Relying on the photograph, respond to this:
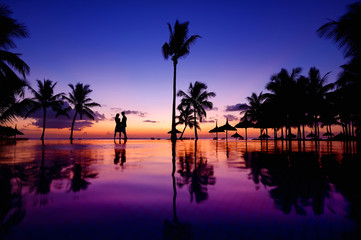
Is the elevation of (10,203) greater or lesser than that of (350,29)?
lesser

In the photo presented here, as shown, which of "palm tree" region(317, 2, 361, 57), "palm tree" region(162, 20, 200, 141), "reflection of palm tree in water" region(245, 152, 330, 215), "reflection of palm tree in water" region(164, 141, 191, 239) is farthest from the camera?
"palm tree" region(162, 20, 200, 141)

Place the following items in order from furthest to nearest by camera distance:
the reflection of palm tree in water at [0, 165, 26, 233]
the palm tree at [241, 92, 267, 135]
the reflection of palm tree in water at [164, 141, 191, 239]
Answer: the palm tree at [241, 92, 267, 135] → the reflection of palm tree in water at [0, 165, 26, 233] → the reflection of palm tree in water at [164, 141, 191, 239]

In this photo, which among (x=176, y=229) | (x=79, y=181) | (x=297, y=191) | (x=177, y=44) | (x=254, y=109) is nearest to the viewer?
(x=176, y=229)

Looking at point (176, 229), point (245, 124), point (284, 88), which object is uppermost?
point (284, 88)

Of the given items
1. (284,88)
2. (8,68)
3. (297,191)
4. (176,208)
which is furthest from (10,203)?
(284,88)

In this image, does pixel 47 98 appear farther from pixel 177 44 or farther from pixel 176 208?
pixel 176 208

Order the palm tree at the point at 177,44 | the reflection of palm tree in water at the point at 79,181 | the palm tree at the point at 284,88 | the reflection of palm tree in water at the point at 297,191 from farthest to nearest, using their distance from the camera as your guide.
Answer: the palm tree at the point at 284,88 < the palm tree at the point at 177,44 < the reflection of palm tree in water at the point at 79,181 < the reflection of palm tree in water at the point at 297,191

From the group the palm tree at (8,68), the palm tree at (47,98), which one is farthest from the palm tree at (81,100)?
the palm tree at (8,68)

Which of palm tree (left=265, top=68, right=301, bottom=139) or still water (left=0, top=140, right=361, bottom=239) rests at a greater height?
palm tree (left=265, top=68, right=301, bottom=139)

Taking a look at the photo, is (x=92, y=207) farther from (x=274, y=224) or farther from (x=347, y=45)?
(x=347, y=45)

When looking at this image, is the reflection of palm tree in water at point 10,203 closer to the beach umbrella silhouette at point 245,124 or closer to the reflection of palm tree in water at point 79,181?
the reflection of palm tree in water at point 79,181

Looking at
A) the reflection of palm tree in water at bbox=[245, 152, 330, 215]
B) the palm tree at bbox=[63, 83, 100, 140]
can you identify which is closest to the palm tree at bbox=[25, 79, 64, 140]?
the palm tree at bbox=[63, 83, 100, 140]

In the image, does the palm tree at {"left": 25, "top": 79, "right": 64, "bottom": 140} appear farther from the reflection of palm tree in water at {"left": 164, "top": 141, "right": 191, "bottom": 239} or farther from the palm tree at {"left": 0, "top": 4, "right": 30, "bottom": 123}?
the reflection of palm tree in water at {"left": 164, "top": 141, "right": 191, "bottom": 239}

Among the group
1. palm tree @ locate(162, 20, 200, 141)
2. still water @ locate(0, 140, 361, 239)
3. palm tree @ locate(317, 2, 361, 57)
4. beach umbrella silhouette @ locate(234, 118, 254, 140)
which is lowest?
still water @ locate(0, 140, 361, 239)
